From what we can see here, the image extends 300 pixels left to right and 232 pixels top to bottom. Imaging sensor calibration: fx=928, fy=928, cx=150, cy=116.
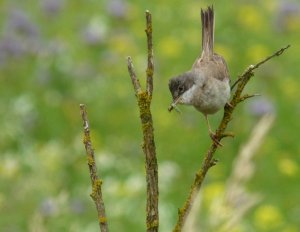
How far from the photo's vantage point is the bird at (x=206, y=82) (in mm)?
2701

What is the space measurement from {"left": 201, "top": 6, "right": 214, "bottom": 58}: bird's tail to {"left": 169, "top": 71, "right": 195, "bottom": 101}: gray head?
87 millimetres

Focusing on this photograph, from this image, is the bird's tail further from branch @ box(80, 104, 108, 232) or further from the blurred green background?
the blurred green background

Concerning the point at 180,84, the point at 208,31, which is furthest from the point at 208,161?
the point at 208,31

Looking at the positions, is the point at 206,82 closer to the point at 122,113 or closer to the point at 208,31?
the point at 208,31

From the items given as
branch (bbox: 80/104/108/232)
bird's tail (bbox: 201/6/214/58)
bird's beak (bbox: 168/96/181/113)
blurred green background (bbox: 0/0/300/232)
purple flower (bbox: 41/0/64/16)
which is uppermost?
purple flower (bbox: 41/0/64/16)

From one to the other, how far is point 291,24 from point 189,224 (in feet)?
32.7

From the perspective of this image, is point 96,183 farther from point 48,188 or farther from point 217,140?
point 48,188

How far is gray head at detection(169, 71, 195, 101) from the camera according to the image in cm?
267

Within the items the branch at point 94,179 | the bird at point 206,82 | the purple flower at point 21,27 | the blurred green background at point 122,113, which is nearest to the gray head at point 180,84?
the bird at point 206,82

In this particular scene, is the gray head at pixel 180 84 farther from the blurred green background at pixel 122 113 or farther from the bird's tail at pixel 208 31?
the blurred green background at pixel 122 113

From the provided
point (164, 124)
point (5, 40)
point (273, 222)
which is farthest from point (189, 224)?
point (5, 40)

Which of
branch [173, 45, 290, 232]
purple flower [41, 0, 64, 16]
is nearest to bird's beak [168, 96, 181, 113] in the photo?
branch [173, 45, 290, 232]

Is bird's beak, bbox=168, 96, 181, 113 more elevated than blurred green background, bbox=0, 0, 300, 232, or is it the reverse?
blurred green background, bbox=0, 0, 300, 232

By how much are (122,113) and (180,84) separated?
22.9 feet
